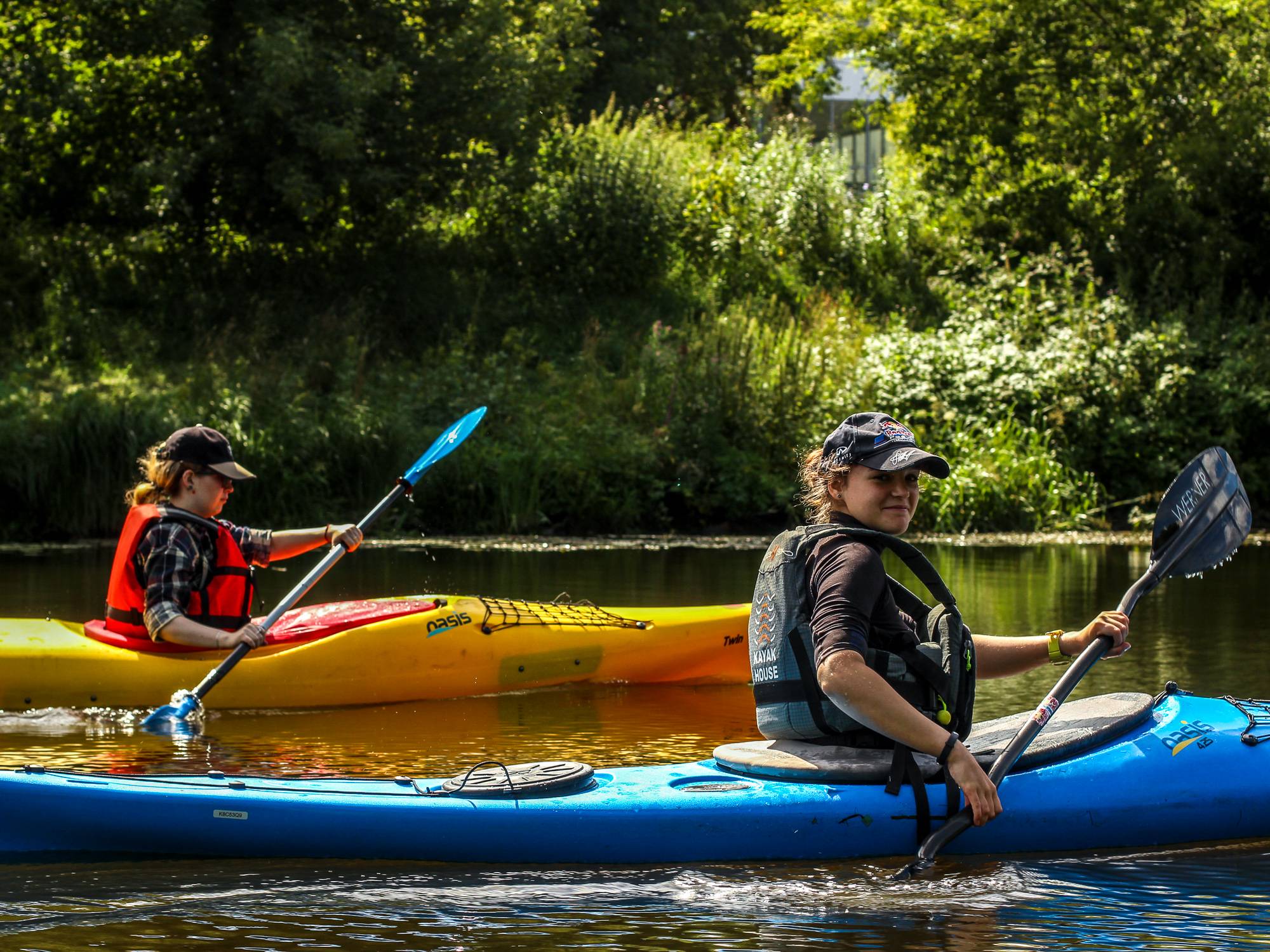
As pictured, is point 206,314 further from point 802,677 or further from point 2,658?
point 802,677

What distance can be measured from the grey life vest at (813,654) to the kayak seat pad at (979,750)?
0.06 metres

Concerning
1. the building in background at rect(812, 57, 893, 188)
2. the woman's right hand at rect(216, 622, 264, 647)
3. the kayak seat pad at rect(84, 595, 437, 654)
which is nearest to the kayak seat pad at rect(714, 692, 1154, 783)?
the woman's right hand at rect(216, 622, 264, 647)

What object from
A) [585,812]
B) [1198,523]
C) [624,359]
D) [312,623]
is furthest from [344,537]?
[624,359]

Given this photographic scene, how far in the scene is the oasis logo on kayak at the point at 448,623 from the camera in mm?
5770

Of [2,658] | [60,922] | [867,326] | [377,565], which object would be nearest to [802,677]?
[60,922]

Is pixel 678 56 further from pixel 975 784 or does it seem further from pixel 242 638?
pixel 975 784

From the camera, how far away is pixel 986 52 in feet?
48.7

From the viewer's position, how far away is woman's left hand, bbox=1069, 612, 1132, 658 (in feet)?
11.3

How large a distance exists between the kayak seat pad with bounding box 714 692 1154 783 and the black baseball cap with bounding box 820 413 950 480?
66cm

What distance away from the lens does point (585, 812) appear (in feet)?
11.4

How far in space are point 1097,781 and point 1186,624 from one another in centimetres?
397

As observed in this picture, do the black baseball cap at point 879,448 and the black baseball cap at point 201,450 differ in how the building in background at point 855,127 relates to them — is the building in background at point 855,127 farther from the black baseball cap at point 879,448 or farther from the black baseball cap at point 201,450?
the black baseball cap at point 879,448

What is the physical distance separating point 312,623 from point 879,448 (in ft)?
10.4

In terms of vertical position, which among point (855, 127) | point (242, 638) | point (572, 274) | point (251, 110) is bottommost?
point (242, 638)
